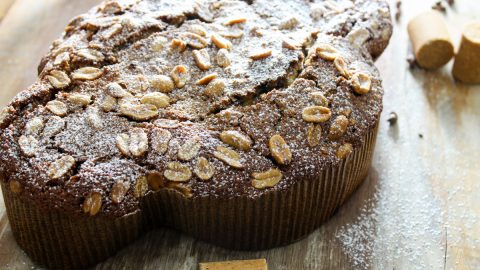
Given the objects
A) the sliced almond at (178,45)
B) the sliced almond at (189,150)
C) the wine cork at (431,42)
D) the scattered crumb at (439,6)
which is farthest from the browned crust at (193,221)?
the scattered crumb at (439,6)

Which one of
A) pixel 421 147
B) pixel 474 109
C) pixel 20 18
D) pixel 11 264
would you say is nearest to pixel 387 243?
pixel 421 147

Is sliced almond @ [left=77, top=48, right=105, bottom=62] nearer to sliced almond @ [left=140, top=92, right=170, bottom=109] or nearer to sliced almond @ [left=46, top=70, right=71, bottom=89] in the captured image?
sliced almond @ [left=46, top=70, right=71, bottom=89]

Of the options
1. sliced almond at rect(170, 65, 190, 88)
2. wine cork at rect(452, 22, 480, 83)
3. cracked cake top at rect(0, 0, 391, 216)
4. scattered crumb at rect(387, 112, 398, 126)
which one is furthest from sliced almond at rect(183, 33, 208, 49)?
wine cork at rect(452, 22, 480, 83)

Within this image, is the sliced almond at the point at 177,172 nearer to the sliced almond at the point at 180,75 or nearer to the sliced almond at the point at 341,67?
the sliced almond at the point at 180,75

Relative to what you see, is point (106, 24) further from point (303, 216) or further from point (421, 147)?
point (421, 147)

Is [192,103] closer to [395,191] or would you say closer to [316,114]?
[316,114]

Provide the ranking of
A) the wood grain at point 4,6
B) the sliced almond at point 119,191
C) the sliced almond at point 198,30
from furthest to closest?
the wood grain at point 4,6
the sliced almond at point 198,30
the sliced almond at point 119,191
